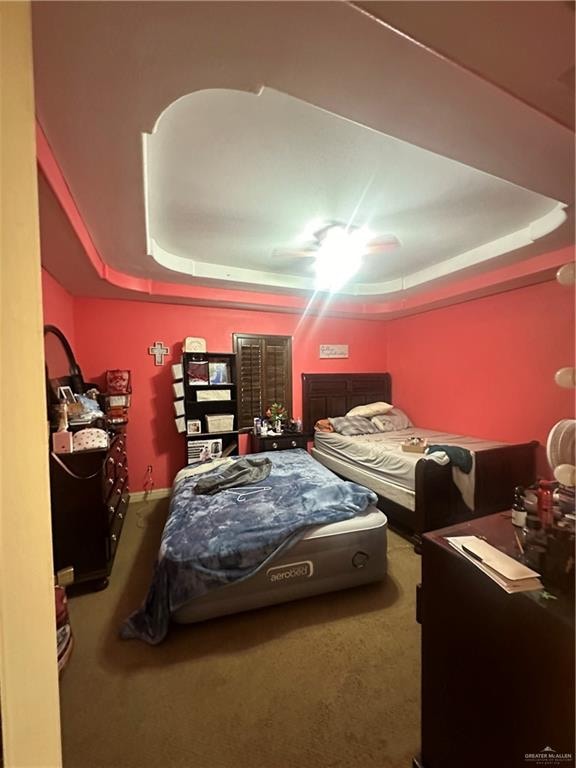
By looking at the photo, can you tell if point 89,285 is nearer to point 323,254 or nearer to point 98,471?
point 98,471

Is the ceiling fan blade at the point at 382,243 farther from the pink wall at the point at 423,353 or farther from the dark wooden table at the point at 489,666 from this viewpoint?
the dark wooden table at the point at 489,666

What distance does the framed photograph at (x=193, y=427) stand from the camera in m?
3.43

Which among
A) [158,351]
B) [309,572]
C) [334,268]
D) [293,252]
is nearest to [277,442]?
[158,351]

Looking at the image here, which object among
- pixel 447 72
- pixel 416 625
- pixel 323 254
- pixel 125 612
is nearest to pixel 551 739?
pixel 416 625

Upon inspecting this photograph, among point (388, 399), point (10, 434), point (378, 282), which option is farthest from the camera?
point (388, 399)

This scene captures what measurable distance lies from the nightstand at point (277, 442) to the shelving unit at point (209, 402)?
28cm

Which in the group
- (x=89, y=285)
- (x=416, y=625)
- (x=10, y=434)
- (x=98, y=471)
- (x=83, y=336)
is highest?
(x=89, y=285)

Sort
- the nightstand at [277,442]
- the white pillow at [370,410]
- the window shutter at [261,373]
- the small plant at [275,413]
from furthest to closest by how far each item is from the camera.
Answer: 1. the white pillow at [370,410]
2. the small plant at [275,413]
3. the window shutter at [261,373]
4. the nightstand at [277,442]

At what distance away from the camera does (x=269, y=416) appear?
4070 mm

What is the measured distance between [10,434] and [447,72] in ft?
5.06

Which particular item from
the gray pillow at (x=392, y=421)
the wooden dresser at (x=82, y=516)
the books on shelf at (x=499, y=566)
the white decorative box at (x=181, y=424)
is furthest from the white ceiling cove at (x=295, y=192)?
the gray pillow at (x=392, y=421)

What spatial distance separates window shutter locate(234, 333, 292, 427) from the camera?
3.92 meters


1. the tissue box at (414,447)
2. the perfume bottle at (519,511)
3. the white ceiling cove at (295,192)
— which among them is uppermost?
the white ceiling cove at (295,192)

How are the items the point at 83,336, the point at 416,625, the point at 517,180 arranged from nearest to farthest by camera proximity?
the point at 517,180 → the point at 416,625 → the point at 83,336
